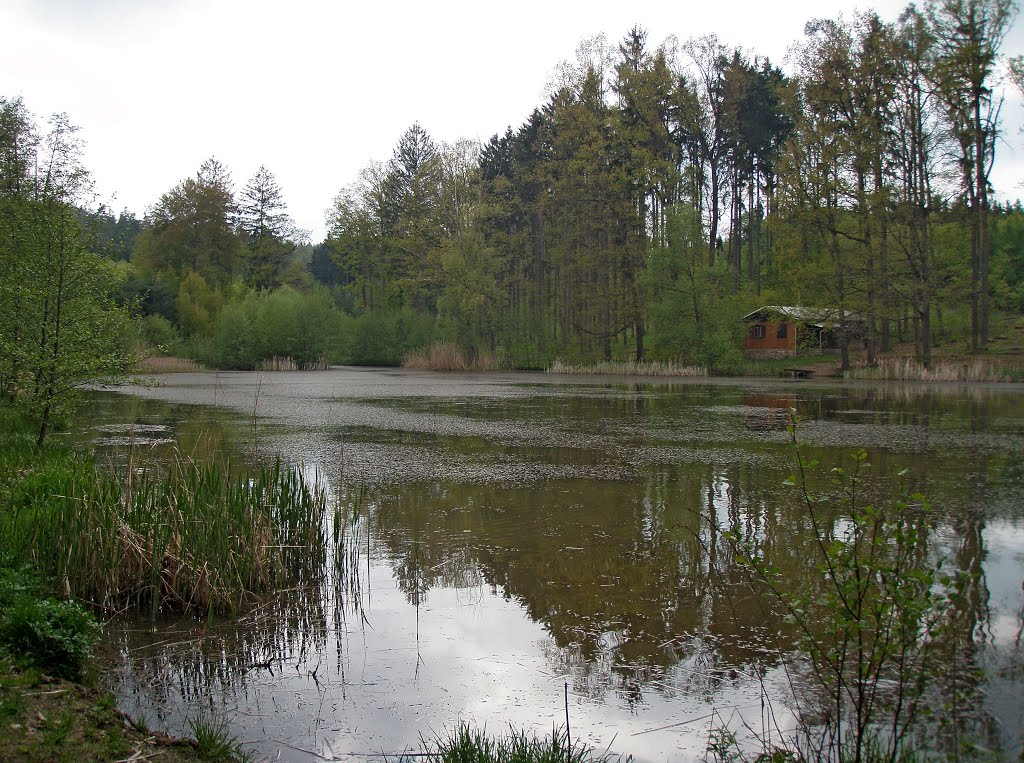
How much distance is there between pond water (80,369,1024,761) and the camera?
142 inches

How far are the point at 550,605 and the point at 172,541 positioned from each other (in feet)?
8.31

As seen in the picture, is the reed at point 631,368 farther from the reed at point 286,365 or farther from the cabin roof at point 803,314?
the reed at point 286,365

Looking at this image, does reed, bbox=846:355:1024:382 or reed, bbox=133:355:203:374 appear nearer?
reed, bbox=846:355:1024:382

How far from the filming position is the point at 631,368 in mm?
37844

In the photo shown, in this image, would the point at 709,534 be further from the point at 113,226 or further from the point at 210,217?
the point at 113,226

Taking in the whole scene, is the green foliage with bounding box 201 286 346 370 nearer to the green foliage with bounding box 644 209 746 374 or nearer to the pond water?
the green foliage with bounding box 644 209 746 374

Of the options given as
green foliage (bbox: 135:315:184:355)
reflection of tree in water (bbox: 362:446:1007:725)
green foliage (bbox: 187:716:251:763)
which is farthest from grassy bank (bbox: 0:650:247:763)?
green foliage (bbox: 135:315:184:355)

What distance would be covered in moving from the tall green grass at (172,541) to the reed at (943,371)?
1162 inches

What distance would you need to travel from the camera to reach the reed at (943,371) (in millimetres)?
28844

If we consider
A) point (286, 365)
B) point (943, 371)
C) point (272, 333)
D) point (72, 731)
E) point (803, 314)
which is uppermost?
point (803, 314)

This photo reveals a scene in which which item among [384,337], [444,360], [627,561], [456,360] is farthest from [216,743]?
[384,337]

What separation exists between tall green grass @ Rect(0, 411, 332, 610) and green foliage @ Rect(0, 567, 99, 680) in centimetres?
71

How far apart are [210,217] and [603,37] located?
34.0 metres

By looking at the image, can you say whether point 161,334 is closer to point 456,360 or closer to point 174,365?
point 174,365
